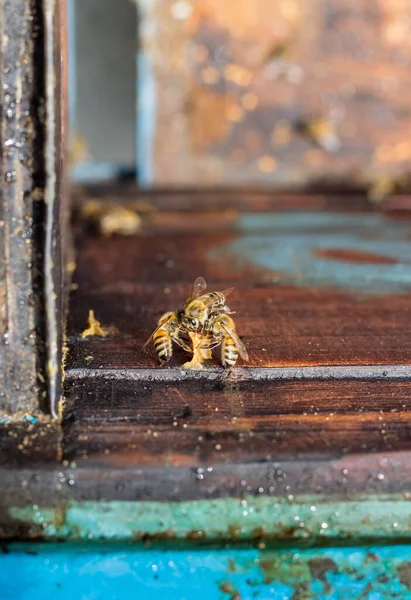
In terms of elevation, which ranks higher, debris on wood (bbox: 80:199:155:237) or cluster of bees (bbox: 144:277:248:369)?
debris on wood (bbox: 80:199:155:237)

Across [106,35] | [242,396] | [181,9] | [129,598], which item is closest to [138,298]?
[242,396]

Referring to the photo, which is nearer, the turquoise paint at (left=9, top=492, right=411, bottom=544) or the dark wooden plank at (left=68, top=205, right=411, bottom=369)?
the turquoise paint at (left=9, top=492, right=411, bottom=544)

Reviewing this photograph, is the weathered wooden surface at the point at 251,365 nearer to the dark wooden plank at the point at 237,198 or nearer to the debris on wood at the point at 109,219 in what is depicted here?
the debris on wood at the point at 109,219

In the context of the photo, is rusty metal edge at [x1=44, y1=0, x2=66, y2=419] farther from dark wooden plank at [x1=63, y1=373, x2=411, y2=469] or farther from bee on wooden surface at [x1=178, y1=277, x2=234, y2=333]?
bee on wooden surface at [x1=178, y1=277, x2=234, y2=333]

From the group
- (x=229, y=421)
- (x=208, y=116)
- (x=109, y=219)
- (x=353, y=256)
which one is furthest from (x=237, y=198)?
(x=229, y=421)

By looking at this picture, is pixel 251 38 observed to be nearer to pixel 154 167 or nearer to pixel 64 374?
pixel 154 167

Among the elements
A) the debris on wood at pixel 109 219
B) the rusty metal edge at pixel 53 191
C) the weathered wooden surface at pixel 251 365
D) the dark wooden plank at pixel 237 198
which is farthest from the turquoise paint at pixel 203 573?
the dark wooden plank at pixel 237 198

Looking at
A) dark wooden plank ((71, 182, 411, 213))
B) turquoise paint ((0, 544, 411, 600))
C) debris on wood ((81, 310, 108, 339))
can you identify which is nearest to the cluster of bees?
debris on wood ((81, 310, 108, 339))
